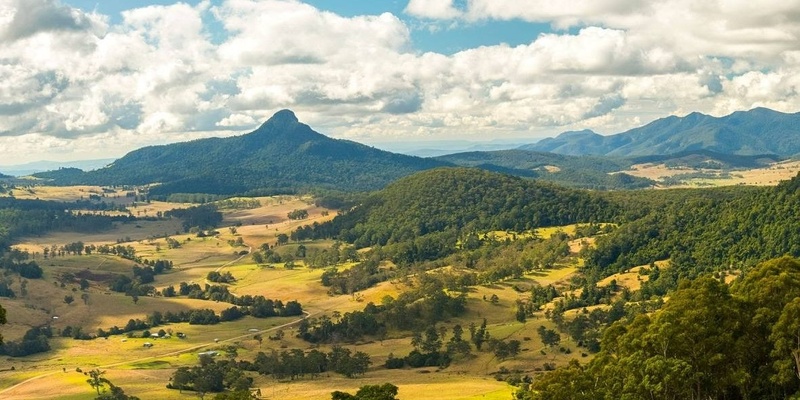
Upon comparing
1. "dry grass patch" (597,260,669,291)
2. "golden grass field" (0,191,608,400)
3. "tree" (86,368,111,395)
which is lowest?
"golden grass field" (0,191,608,400)

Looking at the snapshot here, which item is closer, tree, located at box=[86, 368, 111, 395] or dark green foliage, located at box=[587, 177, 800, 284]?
tree, located at box=[86, 368, 111, 395]

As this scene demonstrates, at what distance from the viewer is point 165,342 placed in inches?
6201

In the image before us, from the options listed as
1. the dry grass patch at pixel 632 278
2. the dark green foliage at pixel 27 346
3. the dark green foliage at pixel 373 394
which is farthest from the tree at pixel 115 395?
the dry grass patch at pixel 632 278

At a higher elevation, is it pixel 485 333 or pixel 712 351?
pixel 712 351

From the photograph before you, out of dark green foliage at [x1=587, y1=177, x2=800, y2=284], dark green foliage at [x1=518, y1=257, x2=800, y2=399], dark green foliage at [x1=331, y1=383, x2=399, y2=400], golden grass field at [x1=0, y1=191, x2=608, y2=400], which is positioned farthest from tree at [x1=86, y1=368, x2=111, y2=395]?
dark green foliage at [x1=587, y1=177, x2=800, y2=284]

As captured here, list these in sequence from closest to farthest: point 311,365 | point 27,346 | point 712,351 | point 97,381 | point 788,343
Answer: point 788,343 → point 712,351 → point 97,381 → point 311,365 → point 27,346

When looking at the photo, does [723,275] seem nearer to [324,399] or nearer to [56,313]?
[324,399]

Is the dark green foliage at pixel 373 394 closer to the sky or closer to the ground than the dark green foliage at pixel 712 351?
closer to the ground

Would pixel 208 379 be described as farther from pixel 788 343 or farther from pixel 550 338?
pixel 788 343

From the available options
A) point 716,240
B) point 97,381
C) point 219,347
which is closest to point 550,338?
point 716,240

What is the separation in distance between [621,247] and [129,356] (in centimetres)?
13324

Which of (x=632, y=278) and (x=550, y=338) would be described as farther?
(x=632, y=278)

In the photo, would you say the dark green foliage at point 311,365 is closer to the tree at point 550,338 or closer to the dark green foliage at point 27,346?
the tree at point 550,338

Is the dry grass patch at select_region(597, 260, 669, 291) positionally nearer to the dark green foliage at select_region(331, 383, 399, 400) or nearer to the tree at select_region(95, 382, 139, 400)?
the tree at select_region(95, 382, 139, 400)
